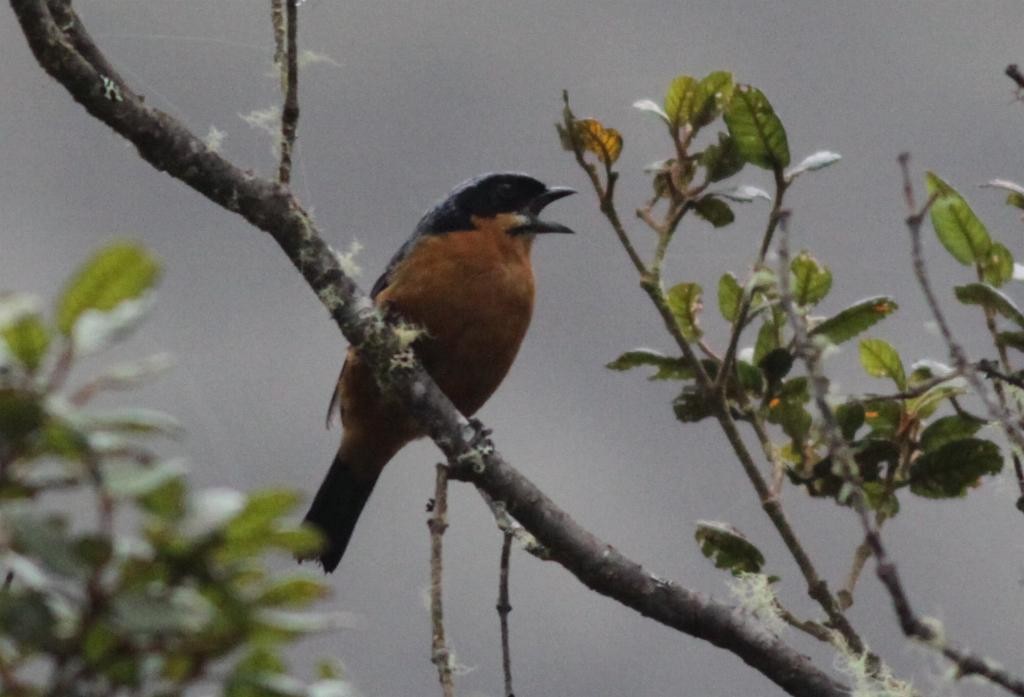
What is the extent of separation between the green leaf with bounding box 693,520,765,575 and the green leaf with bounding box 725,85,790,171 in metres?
0.47

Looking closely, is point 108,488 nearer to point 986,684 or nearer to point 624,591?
point 986,684

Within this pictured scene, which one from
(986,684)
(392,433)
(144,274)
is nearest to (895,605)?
(986,684)

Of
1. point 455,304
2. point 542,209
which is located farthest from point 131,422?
point 542,209

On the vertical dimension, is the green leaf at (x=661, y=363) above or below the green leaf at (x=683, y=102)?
below

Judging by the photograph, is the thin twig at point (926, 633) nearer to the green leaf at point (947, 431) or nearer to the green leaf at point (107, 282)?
the green leaf at point (107, 282)

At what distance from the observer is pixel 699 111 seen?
2150mm

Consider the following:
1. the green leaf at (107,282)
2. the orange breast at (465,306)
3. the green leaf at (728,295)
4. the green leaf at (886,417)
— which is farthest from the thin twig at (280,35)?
the green leaf at (107,282)

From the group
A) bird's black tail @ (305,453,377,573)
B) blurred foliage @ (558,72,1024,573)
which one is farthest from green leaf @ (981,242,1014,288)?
bird's black tail @ (305,453,377,573)

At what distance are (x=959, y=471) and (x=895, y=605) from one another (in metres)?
1.06

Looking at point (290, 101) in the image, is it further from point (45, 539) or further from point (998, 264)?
point (45, 539)

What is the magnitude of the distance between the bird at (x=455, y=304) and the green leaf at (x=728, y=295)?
1035 mm

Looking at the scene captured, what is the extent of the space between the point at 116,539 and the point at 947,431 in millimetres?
1526

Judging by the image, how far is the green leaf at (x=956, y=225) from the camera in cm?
196

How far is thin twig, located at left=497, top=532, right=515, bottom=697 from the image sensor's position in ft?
5.17
